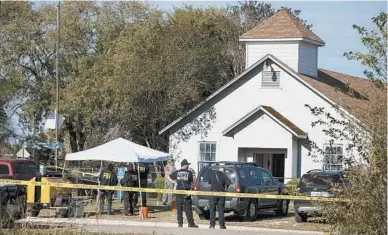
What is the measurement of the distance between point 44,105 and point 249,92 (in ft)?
55.5

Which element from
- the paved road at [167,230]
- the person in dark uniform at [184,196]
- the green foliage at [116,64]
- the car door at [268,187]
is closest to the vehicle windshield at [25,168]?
the paved road at [167,230]

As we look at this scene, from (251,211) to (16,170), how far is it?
8.33 metres

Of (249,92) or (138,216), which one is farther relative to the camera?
(249,92)

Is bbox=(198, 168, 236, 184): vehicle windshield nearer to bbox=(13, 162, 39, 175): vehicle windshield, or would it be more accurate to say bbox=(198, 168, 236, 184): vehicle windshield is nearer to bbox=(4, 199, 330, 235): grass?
bbox=(4, 199, 330, 235): grass

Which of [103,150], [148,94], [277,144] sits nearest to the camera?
[103,150]

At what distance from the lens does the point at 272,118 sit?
118 ft

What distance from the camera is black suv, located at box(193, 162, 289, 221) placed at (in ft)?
74.4

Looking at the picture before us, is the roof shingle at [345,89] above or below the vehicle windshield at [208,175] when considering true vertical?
above

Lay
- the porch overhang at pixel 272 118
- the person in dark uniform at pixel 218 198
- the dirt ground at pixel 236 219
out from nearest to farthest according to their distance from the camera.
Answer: the person in dark uniform at pixel 218 198 < the dirt ground at pixel 236 219 < the porch overhang at pixel 272 118

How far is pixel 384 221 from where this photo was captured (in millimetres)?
11047

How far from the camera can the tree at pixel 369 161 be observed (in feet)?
36.4

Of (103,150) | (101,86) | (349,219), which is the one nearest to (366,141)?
(349,219)

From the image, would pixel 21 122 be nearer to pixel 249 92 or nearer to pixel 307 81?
pixel 249 92

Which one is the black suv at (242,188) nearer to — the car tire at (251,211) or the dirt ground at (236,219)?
the car tire at (251,211)
